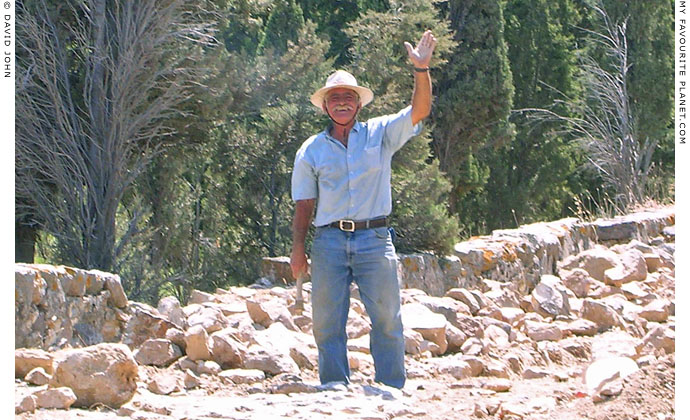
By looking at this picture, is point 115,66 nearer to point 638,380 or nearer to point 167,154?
point 167,154

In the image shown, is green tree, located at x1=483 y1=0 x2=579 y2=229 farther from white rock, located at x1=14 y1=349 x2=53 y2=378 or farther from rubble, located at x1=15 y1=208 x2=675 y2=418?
white rock, located at x1=14 y1=349 x2=53 y2=378

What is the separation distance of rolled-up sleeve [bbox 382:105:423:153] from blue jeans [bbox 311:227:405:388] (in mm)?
515

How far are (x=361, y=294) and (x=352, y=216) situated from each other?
50 centimetres

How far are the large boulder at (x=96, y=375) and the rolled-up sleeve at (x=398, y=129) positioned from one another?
195 cm

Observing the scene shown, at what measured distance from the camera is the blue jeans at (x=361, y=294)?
637cm

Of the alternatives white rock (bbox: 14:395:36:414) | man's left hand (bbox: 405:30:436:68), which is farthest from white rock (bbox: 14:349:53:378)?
man's left hand (bbox: 405:30:436:68)

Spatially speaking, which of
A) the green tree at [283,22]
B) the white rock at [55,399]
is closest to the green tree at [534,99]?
the green tree at [283,22]

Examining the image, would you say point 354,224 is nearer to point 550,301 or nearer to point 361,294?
point 361,294

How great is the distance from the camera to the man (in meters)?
6.32

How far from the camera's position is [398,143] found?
6.38m

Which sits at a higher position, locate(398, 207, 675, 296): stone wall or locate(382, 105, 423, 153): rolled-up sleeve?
locate(382, 105, 423, 153): rolled-up sleeve

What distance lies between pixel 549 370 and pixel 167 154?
5871mm

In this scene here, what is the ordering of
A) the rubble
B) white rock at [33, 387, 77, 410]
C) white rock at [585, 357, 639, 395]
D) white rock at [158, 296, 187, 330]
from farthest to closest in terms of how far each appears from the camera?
white rock at [158, 296, 187, 330]
white rock at [585, 357, 639, 395]
the rubble
white rock at [33, 387, 77, 410]

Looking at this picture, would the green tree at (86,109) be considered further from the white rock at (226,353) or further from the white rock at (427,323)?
the white rock at (226,353)
